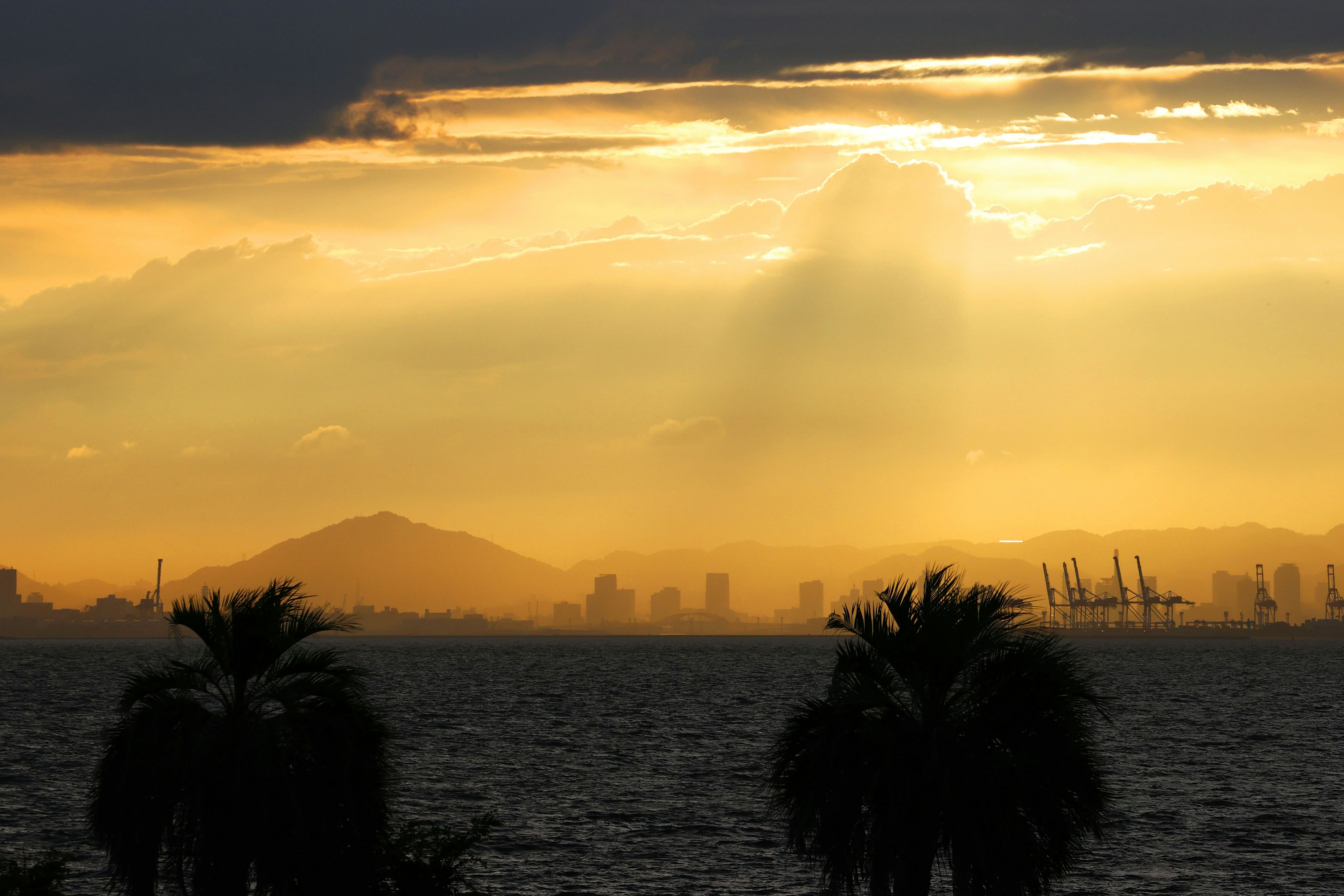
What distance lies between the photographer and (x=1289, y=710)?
484 feet

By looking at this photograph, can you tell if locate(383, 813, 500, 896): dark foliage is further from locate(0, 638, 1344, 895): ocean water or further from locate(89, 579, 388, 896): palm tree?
locate(0, 638, 1344, 895): ocean water

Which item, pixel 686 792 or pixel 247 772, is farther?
pixel 686 792

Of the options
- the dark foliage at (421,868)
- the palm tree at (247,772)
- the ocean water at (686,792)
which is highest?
the palm tree at (247,772)

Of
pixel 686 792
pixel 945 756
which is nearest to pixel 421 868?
pixel 945 756

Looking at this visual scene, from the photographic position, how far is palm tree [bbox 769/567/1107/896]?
26.6m

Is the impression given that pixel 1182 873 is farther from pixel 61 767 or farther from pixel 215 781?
pixel 61 767

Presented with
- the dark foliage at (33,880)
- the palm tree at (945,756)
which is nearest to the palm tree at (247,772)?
the dark foliage at (33,880)

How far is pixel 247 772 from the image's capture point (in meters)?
27.0

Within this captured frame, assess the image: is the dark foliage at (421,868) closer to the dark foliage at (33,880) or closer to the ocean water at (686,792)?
the dark foliage at (33,880)

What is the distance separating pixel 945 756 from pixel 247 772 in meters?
14.2

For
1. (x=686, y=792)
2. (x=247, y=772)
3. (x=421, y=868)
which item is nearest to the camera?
(x=247, y=772)

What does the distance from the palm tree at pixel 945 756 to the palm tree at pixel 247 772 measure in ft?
29.5

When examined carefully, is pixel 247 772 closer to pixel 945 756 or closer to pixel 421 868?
pixel 421 868

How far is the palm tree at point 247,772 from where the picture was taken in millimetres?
27031
